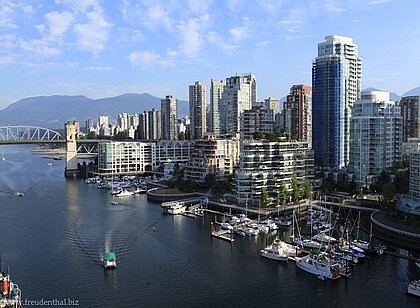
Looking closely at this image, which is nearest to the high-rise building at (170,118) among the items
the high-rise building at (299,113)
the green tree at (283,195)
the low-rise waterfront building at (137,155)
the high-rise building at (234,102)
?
the high-rise building at (234,102)

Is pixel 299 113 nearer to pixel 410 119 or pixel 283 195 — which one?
pixel 410 119

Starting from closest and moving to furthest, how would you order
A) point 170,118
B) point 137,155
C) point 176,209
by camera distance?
point 176,209 < point 137,155 < point 170,118

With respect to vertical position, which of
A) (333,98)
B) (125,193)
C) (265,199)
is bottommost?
(125,193)

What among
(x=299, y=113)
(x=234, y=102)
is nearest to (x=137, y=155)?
(x=234, y=102)

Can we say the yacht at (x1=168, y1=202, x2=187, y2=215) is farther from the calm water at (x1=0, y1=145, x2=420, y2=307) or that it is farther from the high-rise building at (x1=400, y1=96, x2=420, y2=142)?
the high-rise building at (x1=400, y1=96, x2=420, y2=142)

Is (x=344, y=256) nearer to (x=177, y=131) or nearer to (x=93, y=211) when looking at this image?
(x=93, y=211)

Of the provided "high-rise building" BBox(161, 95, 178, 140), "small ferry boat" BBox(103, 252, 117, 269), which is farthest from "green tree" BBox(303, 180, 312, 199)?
"high-rise building" BBox(161, 95, 178, 140)

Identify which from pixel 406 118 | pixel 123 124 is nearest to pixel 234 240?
pixel 406 118
